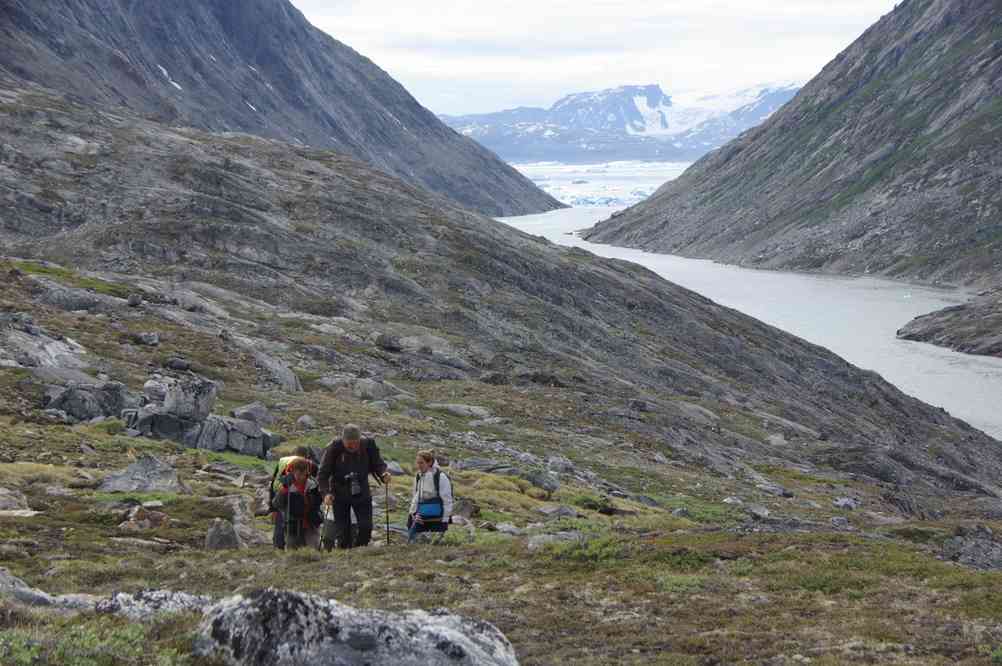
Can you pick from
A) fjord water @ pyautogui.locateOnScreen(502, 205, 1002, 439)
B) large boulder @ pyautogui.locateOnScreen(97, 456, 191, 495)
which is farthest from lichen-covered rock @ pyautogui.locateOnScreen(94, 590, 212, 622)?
fjord water @ pyautogui.locateOnScreen(502, 205, 1002, 439)

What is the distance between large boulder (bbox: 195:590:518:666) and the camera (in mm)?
9664

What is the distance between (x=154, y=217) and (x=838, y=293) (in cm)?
12673

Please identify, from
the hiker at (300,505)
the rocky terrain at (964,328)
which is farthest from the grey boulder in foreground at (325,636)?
the rocky terrain at (964,328)

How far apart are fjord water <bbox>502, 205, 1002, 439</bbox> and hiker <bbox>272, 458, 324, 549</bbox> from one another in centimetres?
7144

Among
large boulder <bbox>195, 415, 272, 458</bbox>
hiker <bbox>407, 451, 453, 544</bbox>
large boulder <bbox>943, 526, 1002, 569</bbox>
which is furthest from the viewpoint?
large boulder <bbox>195, 415, 272, 458</bbox>

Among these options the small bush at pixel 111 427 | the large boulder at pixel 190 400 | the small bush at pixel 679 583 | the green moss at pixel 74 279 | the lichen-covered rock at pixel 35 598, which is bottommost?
the small bush at pixel 111 427

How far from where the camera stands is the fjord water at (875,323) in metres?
92.3

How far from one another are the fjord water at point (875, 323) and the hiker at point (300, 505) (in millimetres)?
71443

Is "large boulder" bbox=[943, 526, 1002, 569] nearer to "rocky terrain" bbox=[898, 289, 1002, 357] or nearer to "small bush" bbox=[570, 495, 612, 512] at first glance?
"small bush" bbox=[570, 495, 612, 512]

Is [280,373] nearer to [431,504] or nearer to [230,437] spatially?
[230,437]

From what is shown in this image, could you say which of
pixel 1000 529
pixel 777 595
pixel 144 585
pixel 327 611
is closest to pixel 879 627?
pixel 777 595

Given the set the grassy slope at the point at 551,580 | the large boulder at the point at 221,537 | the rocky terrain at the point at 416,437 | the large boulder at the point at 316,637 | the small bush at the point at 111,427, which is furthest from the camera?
the small bush at the point at 111,427

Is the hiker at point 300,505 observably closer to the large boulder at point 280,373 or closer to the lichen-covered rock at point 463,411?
the large boulder at point 280,373

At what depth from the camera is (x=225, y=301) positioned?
57.6 metres
